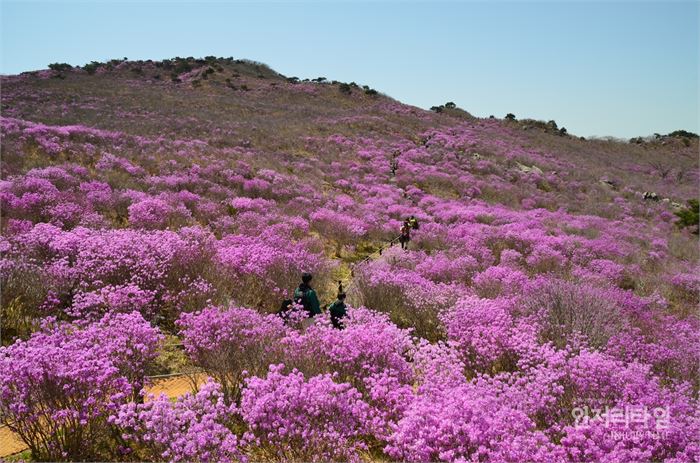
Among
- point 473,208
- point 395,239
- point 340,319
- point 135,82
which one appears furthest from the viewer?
point 135,82

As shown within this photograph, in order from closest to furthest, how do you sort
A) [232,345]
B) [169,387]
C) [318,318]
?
[232,345] → [169,387] → [318,318]

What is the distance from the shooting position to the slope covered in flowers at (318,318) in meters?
4.18

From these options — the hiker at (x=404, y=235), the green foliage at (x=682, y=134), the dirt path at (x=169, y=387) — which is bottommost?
the dirt path at (x=169, y=387)

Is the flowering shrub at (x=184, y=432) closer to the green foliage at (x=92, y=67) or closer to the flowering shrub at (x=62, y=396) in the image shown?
the flowering shrub at (x=62, y=396)

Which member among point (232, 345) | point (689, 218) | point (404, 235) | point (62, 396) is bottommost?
point (62, 396)

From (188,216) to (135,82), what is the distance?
49.1 meters

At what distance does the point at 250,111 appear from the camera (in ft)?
143

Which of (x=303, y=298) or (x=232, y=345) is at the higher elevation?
(x=303, y=298)

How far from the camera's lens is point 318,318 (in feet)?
21.2

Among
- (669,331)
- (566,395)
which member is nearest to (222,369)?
(566,395)

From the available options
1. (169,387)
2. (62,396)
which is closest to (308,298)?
(169,387)

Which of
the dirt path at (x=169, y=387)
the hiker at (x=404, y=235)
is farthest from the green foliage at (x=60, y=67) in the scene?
the dirt path at (x=169, y=387)

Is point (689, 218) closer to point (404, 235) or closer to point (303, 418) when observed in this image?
point (404, 235)

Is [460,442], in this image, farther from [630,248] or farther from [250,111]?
[250,111]
